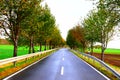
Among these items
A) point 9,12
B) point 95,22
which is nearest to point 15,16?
point 9,12

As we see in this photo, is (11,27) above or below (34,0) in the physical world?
below

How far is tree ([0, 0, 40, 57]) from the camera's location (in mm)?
22656

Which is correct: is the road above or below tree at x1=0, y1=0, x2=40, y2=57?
below

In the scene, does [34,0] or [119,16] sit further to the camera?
[34,0]

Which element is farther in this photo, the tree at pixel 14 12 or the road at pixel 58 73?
the tree at pixel 14 12

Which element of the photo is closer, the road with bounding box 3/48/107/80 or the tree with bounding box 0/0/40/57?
the road with bounding box 3/48/107/80

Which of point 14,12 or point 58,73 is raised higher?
point 14,12

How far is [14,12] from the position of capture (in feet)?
79.7

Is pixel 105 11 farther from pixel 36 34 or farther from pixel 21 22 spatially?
pixel 36 34

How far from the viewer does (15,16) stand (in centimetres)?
2447

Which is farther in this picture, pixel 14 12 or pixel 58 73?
pixel 14 12

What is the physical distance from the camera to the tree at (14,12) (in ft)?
74.3

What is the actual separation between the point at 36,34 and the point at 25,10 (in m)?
15.9

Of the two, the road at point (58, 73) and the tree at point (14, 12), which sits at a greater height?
the tree at point (14, 12)
